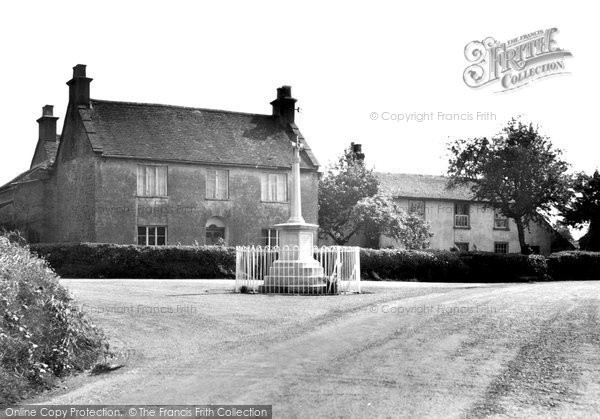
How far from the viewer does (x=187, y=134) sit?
43.4 meters

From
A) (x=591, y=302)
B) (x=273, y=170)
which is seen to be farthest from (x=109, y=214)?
(x=591, y=302)

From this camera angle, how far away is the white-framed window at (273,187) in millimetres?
43719

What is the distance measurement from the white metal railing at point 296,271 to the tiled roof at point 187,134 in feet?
56.8

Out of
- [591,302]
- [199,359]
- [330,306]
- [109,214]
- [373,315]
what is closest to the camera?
[199,359]

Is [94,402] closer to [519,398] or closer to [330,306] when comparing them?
[519,398]

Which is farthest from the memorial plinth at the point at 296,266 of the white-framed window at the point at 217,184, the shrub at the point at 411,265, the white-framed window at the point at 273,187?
the white-framed window at the point at 273,187

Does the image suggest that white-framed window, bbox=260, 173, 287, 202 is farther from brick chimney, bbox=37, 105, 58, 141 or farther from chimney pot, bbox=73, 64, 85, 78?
brick chimney, bbox=37, 105, 58, 141

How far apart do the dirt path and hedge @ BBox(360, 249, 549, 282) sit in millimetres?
18633

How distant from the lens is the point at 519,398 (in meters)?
9.18

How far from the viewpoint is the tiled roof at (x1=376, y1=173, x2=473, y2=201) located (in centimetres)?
5912

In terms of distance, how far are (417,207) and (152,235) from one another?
24.5 metres

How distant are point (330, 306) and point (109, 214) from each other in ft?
76.7

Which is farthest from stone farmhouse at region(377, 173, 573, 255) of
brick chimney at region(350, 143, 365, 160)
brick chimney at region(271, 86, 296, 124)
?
brick chimney at region(271, 86, 296, 124)

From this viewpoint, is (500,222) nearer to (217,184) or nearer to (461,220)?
(461,220)
